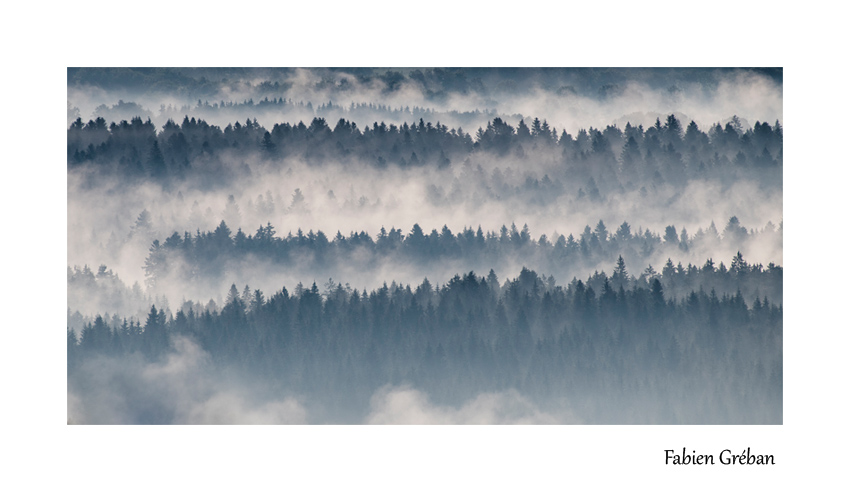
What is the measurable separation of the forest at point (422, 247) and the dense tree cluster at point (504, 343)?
0.07ft

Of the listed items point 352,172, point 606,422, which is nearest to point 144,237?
point 352,172

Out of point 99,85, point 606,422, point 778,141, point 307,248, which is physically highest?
point 99,85

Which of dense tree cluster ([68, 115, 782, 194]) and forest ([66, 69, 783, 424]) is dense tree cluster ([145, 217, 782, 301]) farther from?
dense tree cluster ([68, 115, 782, 194])

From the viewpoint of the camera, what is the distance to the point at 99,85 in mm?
8578

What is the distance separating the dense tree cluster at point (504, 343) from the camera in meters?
8.30

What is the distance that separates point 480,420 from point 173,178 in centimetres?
413

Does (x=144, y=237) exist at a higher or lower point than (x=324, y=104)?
lower

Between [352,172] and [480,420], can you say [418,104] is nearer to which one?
[352,172]

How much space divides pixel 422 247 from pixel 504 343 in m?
1.33

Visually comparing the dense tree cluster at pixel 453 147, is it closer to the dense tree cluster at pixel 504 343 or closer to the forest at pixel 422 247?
the forest at pixel 422 247

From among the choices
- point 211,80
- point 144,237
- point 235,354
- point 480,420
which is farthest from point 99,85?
point 480,420

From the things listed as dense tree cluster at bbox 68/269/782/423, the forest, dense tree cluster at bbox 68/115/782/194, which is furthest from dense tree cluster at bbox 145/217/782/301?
dense tree cluster at bbox 68/115/782/194

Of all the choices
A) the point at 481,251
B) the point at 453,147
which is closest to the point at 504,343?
the point at 481,251

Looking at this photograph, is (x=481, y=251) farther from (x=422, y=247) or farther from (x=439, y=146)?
(x=439, y=146)
